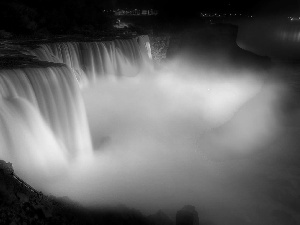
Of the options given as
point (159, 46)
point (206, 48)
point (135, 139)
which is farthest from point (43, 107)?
point (206, 48)

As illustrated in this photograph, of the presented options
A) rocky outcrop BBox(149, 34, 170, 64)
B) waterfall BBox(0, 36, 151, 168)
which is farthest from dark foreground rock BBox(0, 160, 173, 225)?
rocky outcrop BBox(149, 34, 170, 64)

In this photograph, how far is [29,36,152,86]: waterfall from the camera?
1338cm

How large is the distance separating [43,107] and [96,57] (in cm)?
699

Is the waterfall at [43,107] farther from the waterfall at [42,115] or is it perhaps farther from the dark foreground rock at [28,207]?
the dark foreground rock at [28,207]

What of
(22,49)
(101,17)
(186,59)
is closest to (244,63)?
(186,59)

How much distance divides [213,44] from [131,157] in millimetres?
15792

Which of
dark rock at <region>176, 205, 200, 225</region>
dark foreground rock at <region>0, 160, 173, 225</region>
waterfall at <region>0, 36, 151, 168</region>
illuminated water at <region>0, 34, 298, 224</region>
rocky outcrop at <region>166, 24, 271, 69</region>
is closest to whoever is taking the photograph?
dark foreground rock at <region>0, 160, 173, 225</region>

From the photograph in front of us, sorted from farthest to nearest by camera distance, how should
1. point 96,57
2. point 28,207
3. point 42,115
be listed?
1. point 96,57
2. point 42,115
3. point 28,207

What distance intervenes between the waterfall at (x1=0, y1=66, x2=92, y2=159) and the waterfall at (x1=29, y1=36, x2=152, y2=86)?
301cm

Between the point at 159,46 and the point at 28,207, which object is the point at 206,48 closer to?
the point at 159,46

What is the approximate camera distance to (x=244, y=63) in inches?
963

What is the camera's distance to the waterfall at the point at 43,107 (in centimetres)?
775

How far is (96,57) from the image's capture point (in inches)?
603

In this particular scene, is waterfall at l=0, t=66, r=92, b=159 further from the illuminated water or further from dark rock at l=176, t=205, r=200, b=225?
dark rock at l=176, t=205, r=200, b=225
